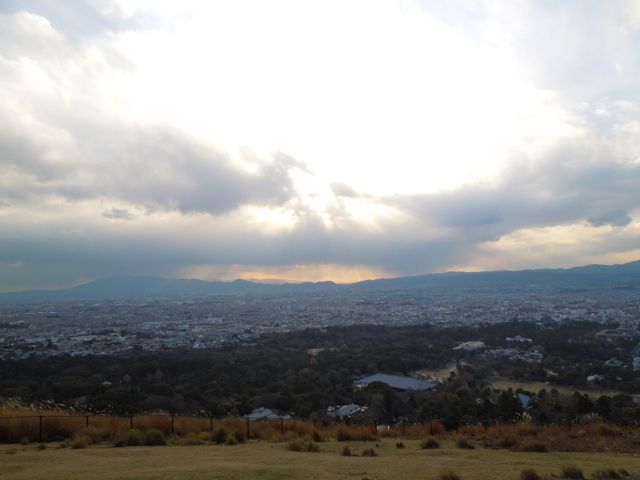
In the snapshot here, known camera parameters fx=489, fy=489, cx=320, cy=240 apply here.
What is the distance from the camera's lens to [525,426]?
1375cm

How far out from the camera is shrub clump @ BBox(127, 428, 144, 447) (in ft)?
39.9

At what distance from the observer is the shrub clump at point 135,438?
39.9 ft

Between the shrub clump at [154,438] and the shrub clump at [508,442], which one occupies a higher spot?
the shrub clump at [154,438]

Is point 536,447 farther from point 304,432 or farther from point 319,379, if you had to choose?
point 319,379

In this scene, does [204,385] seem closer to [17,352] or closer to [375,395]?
[375,395]

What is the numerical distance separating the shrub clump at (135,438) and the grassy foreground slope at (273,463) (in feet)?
2.25

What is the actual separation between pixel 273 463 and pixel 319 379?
2417 centimetres

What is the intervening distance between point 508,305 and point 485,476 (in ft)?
322

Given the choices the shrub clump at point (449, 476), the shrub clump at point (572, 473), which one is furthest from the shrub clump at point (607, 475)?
the shrub clump at point (449, 476)

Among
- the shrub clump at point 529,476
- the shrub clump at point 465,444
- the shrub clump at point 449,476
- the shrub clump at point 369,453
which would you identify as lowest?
the shrub clump at point 465,444

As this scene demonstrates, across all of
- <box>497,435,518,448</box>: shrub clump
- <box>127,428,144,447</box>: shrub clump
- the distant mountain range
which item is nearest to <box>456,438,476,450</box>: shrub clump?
<box>497,435,518,448</box>: shrub clump

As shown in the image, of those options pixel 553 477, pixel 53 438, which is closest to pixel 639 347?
pixel 553 477

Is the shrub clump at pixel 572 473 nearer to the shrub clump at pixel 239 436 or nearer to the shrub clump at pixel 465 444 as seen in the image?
the shrub clump at pixel 465 444

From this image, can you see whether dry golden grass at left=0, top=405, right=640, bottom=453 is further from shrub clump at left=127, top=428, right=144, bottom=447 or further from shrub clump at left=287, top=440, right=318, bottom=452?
shrub clump at left=287, top=440, right=318, bottom=452
